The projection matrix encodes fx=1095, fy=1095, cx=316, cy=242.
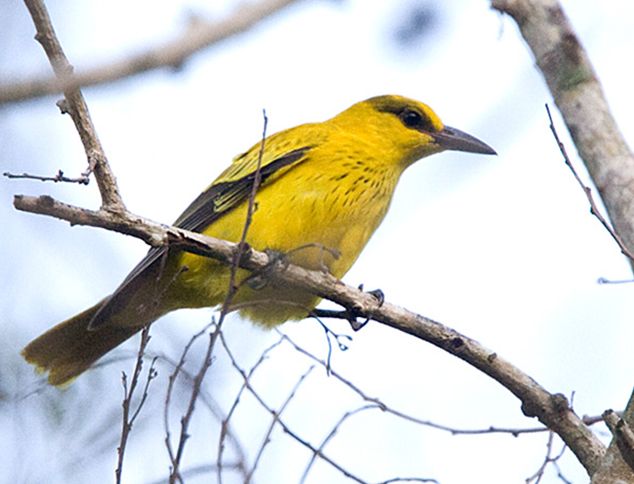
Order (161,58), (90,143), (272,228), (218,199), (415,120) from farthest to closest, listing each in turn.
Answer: (415,120) → (218,199) → (272,228) → (90,143) → (161,58)

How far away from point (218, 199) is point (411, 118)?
1412mm

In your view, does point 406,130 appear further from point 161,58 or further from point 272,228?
point 161,58

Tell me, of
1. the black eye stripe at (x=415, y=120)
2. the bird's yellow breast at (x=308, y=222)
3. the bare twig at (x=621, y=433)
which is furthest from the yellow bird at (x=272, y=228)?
Result: the bare twig at (x=621, y=433)

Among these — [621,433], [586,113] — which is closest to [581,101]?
[586,113]

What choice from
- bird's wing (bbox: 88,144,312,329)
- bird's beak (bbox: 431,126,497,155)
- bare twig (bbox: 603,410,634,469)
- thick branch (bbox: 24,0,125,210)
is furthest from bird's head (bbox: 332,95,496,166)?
bare twig (bbox: 603,410,634,469)

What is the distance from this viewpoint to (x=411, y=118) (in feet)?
21.4

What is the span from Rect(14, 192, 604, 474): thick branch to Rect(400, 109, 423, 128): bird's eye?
5.35ft

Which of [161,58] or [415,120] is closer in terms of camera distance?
[161,58]

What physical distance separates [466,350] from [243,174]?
1.83m

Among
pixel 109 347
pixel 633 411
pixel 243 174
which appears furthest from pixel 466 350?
pixel 109 347

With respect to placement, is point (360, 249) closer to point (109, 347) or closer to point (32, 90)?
point (109, 347)

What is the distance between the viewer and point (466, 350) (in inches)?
181

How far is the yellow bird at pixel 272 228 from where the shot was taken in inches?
214

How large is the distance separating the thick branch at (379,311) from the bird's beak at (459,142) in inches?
63.1
